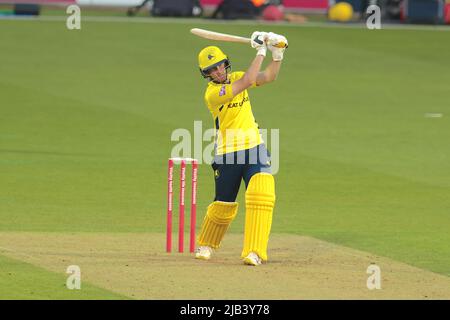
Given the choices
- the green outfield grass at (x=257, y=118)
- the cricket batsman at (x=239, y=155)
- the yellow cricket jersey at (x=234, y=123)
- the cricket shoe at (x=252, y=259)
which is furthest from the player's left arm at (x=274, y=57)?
the green outfield grass at (x=257, y=118)

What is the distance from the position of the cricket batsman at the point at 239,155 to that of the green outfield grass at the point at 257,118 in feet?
5.82

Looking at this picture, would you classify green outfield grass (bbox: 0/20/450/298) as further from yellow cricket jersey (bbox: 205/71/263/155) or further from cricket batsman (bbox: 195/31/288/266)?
yellow cricket jersey (bbox: 205/71/263/155)

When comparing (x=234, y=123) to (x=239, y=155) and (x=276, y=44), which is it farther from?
(x=276, y=44)

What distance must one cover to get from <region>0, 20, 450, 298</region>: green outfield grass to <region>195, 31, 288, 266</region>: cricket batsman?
69.8 inches

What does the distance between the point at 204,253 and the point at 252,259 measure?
2.21 feet

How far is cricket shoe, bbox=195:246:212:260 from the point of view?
14.8 meters

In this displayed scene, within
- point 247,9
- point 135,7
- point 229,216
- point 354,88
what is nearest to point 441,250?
point 229,216

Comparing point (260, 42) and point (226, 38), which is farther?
point (226, 38)

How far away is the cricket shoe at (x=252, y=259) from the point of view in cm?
1433

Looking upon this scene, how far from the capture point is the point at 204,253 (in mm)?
14773

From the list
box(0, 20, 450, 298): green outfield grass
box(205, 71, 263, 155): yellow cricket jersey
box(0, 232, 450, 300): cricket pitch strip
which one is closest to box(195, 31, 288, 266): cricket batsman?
box(205, 71, 263, 155): yellow cricket jersey

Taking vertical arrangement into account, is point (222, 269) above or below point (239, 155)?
below

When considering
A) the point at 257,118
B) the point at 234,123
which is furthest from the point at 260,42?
the point at 257,118
